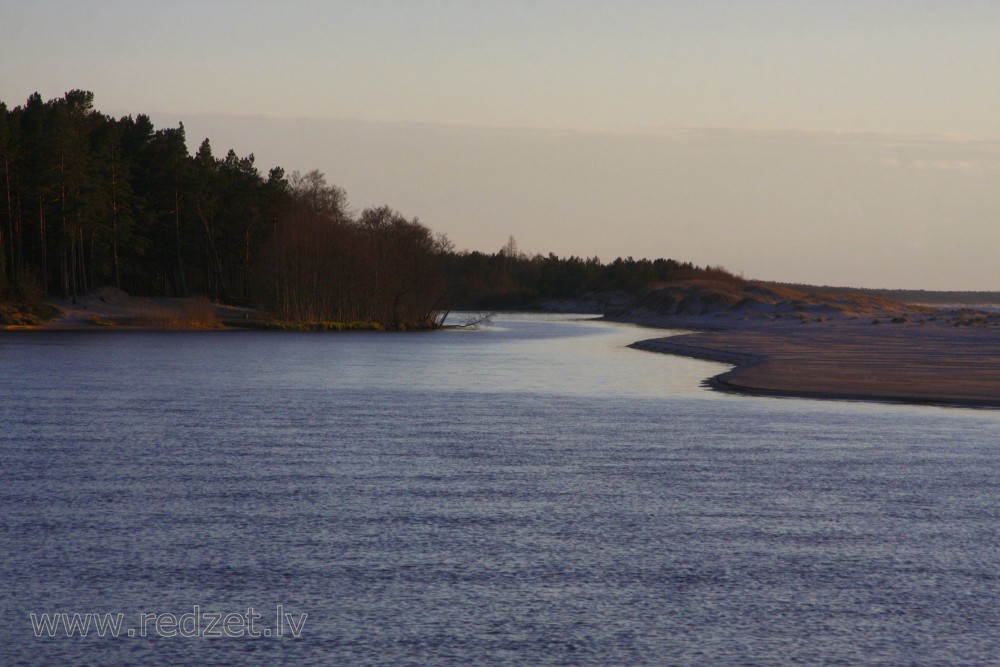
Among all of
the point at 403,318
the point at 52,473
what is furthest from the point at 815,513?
the point at 403,318

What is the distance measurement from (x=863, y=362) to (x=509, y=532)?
29.7 m

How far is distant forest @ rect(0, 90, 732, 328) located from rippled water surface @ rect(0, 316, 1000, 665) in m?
58.5

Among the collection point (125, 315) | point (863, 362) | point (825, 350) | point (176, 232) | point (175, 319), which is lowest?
point (863, 362)

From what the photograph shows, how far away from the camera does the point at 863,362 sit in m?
37.2

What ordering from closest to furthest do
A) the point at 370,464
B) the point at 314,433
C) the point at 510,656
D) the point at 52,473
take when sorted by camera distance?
the point at 510,656, the point at 52,473, the point at 370,464, the point at 314,433

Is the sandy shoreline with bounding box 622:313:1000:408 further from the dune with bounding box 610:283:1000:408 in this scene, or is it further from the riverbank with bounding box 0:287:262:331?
the riverbank with bounding box 0:287:262:331

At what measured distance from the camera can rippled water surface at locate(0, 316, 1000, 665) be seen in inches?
288

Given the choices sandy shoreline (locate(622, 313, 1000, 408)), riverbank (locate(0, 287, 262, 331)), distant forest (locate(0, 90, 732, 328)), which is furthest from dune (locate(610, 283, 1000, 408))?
riverbank (locate(0, 287, 262, 331))

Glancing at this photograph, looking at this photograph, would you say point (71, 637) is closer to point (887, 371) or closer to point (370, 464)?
point (370, 464)

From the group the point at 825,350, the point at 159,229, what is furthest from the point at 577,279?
the point at 825,350

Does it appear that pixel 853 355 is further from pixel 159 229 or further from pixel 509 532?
pixel 159 229

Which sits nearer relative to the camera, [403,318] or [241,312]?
[403,318]

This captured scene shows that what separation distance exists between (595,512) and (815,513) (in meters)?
2.39

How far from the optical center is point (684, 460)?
50.5 feet
